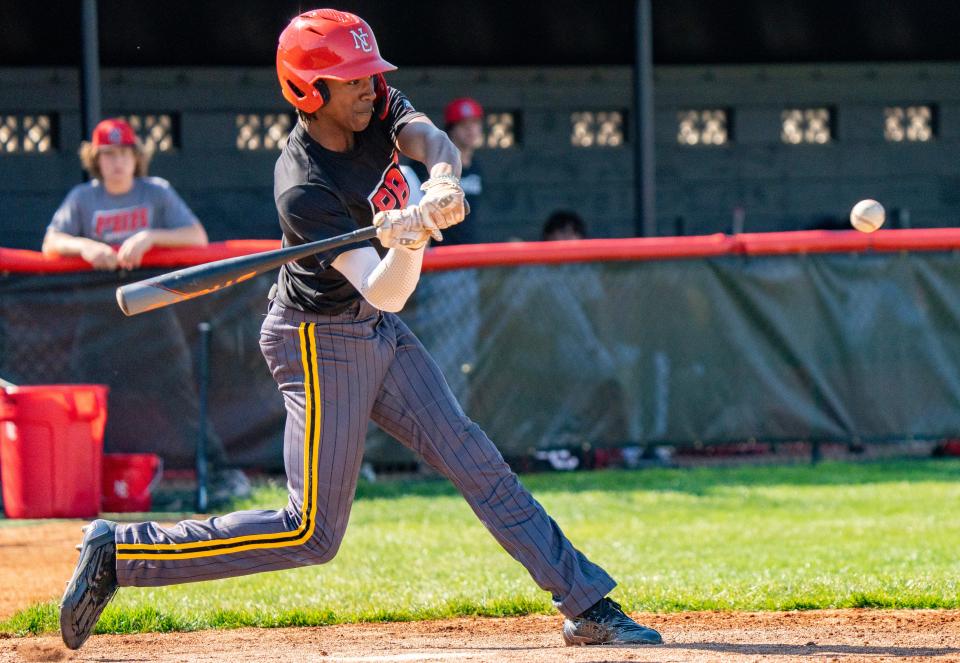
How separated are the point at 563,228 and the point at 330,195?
6.32 m

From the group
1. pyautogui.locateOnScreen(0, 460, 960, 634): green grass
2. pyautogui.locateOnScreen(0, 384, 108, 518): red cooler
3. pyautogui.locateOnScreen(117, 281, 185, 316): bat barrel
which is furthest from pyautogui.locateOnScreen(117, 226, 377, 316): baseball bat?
pyautogui.locateOnScreen(0, 384, 108, 518): red cooler

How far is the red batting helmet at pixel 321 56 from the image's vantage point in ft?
13.7

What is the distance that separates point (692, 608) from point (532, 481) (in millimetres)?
3434

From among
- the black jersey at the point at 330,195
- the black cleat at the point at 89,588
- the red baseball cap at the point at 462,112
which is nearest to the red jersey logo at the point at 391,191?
the black jersey at the point at 330,195

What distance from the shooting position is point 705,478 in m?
8.88

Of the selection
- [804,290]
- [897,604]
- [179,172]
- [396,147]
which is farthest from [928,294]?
[179,172]

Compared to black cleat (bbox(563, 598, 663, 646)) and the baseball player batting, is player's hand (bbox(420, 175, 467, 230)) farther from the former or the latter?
black cleat (bbox(563, 598, 663, 646))

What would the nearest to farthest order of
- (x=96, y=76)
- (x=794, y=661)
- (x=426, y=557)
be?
(x=794, y=661)
(x=426, y=557)
(x=96, y=76)

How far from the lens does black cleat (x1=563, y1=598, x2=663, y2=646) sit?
4.53 meters

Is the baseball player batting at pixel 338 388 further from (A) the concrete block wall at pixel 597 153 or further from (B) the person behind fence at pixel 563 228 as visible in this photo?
(A) the concrete block wall at pixel 597 153

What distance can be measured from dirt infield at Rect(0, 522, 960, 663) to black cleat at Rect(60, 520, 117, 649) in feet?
1.04

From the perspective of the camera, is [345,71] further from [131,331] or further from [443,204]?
[131,331]

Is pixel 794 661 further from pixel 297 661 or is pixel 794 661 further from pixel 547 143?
pixel 547 143

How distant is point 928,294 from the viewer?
29.7 feet
